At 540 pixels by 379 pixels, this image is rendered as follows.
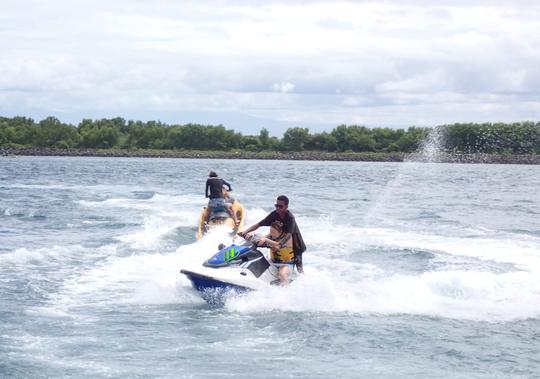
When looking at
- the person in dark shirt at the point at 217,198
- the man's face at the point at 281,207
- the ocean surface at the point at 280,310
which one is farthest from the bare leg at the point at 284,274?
the person in dark shirt at the point at 217,198

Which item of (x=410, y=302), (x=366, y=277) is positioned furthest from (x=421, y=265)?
(x=410, y=302)

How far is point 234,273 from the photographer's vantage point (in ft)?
43.3

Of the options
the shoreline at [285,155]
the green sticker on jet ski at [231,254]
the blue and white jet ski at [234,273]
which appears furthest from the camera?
the shoreline at [285,155]

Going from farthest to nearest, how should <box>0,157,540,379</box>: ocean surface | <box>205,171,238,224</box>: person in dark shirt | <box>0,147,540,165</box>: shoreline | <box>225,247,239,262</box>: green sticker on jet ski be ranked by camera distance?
<box>0,147,540,165</box>: shoreline, <box>205,171,238,224</box>: person in dark shirt, <box>225,247,239,262</box>: green sticker on jet ski, <box>0,157,540,379</box>: ocean surface

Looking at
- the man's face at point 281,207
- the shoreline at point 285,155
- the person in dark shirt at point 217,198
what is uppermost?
the man's face at point 281,207

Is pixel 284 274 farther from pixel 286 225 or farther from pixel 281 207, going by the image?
pixel 281 207

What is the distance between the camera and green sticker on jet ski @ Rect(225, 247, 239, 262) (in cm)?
1354

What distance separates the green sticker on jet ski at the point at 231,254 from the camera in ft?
44.4

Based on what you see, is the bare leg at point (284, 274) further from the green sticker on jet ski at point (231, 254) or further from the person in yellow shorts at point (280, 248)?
the green sticker on jet ski at point (231, 254)

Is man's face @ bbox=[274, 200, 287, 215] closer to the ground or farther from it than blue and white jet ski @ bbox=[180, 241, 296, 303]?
farther from it

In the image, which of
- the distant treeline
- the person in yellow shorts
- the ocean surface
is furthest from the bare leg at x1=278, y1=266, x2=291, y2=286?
the distant treeline

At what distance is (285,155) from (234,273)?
138 metres

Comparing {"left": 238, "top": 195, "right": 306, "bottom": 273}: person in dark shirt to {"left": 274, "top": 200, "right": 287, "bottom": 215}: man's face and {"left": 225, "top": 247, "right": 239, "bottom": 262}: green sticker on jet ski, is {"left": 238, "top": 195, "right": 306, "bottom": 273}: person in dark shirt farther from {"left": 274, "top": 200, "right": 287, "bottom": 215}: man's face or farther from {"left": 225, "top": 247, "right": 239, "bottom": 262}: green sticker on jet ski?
{"left": 225, "top": 247, "right": 239, "bottom": 262}: green sticker on jet ski

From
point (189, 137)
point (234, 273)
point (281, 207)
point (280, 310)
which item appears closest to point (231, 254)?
point (234, 273)
